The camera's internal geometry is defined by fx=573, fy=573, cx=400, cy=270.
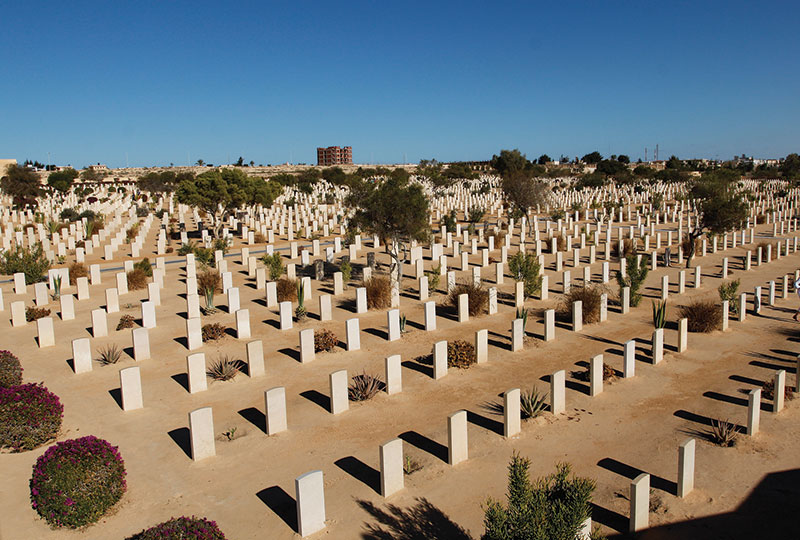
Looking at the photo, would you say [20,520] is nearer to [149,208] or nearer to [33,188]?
[149,208]

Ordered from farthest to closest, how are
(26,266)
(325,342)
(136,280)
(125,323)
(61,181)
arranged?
(61,181) < (26,266) < (136,280) < (125,323) < (325,342)

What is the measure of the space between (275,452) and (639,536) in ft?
15.4

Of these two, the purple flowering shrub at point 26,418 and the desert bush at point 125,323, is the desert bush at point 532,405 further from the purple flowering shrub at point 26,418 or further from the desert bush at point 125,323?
the desert bush at point 125,323

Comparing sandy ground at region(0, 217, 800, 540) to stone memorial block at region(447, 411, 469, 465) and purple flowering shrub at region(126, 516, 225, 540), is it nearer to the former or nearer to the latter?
stone memorial block at region(447, 411, 469, 465)

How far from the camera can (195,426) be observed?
7664mm

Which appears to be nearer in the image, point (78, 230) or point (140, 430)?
point (140, 430)

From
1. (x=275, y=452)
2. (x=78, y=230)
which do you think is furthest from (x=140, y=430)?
(x=78, y=230)

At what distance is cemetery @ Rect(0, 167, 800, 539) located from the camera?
6527 mm

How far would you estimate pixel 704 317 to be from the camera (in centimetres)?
1339

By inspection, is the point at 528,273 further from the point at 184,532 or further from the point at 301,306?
the point at 184,532

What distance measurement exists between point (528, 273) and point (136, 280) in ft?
40.4

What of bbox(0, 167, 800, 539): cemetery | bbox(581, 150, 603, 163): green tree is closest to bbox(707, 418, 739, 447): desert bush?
bbox(0, 167, 800, 539): cemetery

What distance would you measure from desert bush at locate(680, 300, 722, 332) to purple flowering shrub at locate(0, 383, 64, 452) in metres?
13.0

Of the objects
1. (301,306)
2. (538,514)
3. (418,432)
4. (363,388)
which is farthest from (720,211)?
(538,514)
